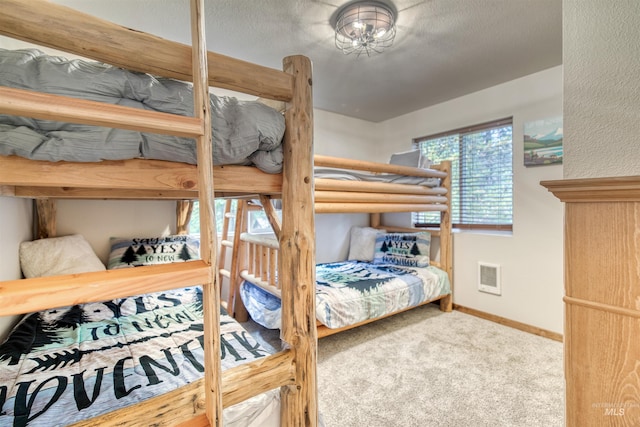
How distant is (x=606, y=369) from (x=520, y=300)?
2.01 m

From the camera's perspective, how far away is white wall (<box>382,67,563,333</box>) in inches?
94.2

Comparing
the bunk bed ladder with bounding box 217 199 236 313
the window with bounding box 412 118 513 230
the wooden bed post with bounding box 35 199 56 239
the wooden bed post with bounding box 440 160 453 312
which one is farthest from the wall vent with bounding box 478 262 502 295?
the wooden bed post with bounding box 35 199 56 239

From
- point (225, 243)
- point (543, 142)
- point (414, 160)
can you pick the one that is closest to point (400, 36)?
point (414, 160)

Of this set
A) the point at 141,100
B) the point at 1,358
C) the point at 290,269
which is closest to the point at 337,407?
the point at 290,269

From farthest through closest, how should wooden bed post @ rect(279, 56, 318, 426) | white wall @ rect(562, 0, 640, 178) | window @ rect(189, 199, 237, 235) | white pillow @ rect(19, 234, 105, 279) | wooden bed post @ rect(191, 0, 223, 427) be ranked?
window @ rect(189, 199, 237, 235) → white pillow @ rect(19, 234, 105, 279) → wooden bed post @ rect(279, 56, 318, 426) → white wall @ rect(562, 0, 640, 178) → wooden bed post @ rect(191, 0, 223, 427)

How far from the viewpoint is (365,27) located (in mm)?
1791

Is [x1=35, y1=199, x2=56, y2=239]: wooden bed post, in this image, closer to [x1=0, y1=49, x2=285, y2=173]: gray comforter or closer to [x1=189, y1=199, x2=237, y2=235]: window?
[x1=189, y1=199, x2=237, y2=235]: window

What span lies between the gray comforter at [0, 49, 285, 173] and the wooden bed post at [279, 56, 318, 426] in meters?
0.15

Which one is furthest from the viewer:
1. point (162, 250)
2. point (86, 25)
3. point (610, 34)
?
point (162, 250)

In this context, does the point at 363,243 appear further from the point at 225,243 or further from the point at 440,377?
the point at 440,377

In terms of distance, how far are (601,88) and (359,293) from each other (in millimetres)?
1792

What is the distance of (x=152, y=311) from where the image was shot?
1.73 meters

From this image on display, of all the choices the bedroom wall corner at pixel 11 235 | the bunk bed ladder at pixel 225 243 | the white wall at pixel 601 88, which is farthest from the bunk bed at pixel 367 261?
the bedroom wall corner at pixel 11 235

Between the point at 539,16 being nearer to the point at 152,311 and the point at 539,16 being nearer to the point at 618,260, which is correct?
the point at 618,260
